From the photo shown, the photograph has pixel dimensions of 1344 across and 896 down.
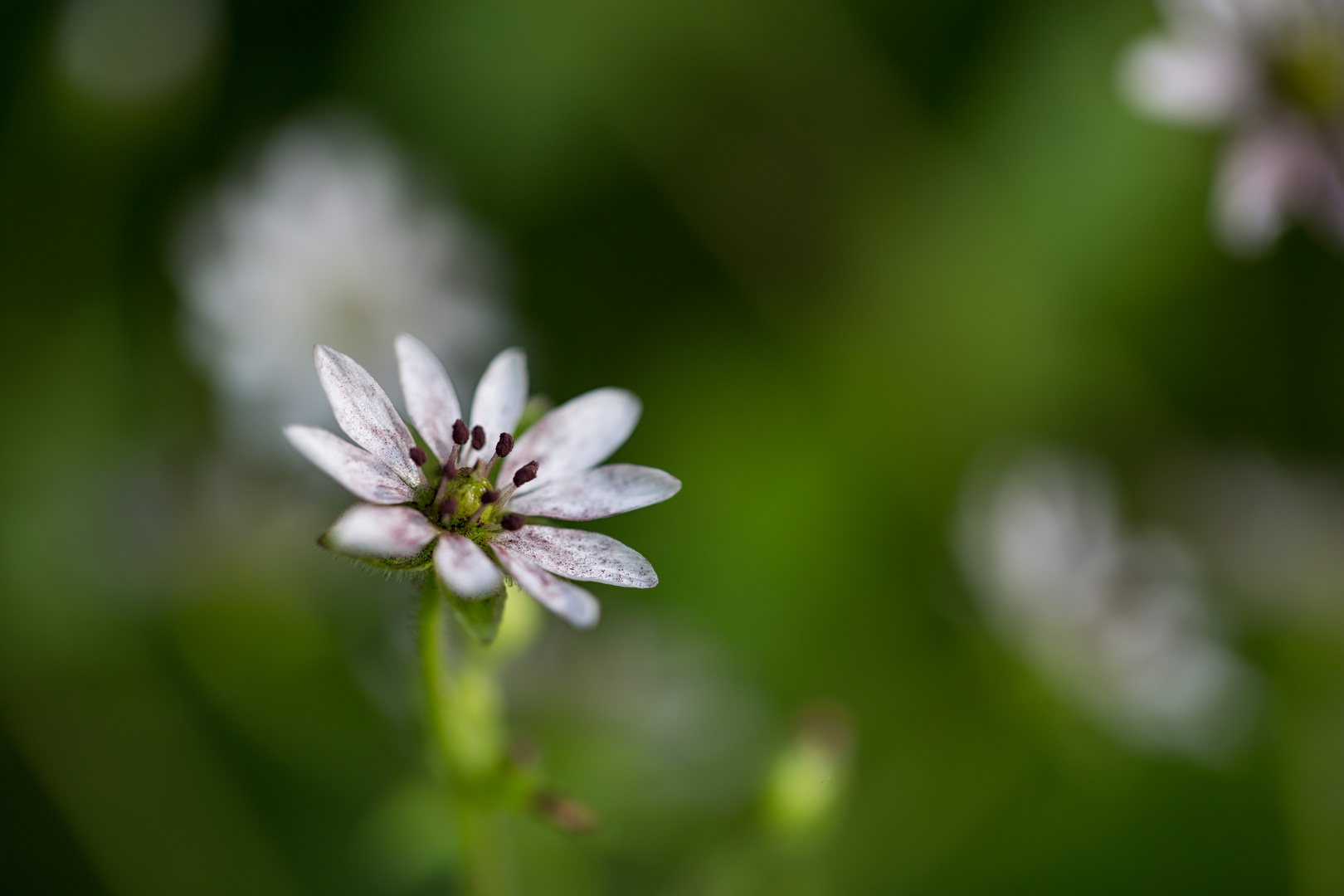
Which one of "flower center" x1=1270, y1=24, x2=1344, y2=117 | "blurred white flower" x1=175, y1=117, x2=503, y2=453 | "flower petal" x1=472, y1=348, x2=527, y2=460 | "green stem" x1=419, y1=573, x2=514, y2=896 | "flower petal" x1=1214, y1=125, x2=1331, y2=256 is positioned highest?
"flower center" x1=1270, y1=24, x2=1344, y2=117

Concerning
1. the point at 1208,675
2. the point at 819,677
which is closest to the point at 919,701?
the point at 819,677

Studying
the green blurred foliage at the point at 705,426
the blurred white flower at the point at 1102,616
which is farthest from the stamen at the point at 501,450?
the blurred white flower at the point at 1102,616

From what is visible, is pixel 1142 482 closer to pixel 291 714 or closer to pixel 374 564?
pixel 291 714

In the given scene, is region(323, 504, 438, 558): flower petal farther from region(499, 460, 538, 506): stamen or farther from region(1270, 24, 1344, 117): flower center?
region(1270, 24, 1344, 117): flower center

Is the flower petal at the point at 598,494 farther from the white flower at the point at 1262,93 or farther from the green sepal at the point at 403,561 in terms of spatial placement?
the white flower at the point at 1262,93

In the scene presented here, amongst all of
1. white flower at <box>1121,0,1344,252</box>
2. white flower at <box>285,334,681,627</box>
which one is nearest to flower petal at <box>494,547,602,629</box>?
white flower at <box>285,334,681,627</box>
